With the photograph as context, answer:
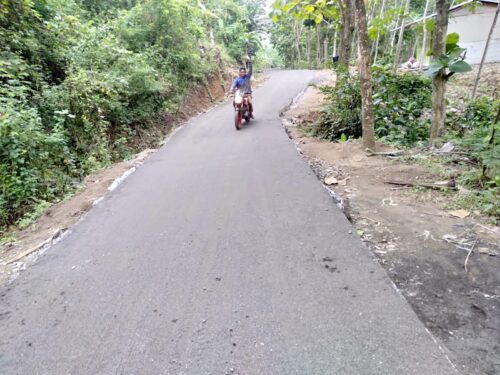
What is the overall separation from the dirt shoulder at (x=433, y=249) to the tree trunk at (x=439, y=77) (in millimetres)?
1424

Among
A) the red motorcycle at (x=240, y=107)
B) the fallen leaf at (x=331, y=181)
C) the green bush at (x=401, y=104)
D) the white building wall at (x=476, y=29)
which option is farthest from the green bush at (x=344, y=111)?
the white building wall at (x=476, y=29)

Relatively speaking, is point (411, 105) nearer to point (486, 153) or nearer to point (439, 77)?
point (439, 77)

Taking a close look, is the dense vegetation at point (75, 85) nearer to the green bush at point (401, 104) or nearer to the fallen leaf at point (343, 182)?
the fallen leaf at point (343, 182)

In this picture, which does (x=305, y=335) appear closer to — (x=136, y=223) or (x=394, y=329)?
(x=394, y=329)

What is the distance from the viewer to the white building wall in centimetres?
1761

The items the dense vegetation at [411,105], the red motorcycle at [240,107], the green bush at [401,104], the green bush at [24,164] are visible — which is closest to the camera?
the dense vegetation at [411,105]

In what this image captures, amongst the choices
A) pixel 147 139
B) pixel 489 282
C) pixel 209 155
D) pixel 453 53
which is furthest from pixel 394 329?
pixel 147 139

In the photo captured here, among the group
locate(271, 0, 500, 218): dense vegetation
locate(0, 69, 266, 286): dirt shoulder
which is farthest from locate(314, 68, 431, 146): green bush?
locate(0, 69, 266, 286): dirt shoulder

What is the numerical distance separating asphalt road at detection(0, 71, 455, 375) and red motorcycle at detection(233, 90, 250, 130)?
5036 mm

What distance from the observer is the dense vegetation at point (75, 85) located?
18.9 feet

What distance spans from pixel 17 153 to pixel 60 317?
393 centimetres

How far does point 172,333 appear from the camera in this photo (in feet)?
8.13

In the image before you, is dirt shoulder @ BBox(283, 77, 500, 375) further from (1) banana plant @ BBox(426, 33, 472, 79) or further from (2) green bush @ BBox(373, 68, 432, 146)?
(2) green bush @ BBox(373, 68, 432, 146)

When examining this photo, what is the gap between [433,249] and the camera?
3.20m
